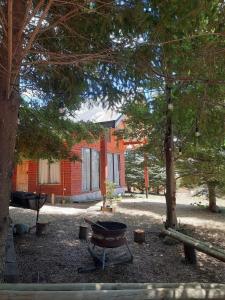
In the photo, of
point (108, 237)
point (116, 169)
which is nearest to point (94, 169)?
point (116, 169)

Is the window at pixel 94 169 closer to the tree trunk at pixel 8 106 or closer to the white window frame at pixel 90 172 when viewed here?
the white window frame at pixel 90 172

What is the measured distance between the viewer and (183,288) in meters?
3.75

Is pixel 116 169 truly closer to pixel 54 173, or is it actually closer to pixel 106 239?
pixel 54 173

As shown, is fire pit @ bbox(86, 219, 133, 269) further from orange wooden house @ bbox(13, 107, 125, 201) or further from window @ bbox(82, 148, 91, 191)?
window @ bbox(82, 148, 91, 191)

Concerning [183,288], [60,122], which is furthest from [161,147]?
[183,288]

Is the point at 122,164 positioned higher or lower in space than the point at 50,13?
lower

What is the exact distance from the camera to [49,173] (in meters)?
18.2

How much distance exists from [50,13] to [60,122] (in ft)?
12.4

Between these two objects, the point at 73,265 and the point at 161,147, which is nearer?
the point at 73,265

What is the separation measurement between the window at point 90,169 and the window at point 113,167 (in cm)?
204

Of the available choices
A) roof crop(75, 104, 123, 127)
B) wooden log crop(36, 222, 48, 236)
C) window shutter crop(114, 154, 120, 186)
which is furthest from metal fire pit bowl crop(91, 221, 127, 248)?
window shutter crop(114, 154, 120, 186)

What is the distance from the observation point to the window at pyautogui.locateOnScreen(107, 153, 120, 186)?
22.6 m

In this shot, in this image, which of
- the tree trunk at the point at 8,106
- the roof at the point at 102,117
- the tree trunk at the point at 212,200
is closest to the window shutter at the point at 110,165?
the roof at the point at 102,117

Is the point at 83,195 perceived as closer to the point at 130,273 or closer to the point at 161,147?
the point at 161,147
